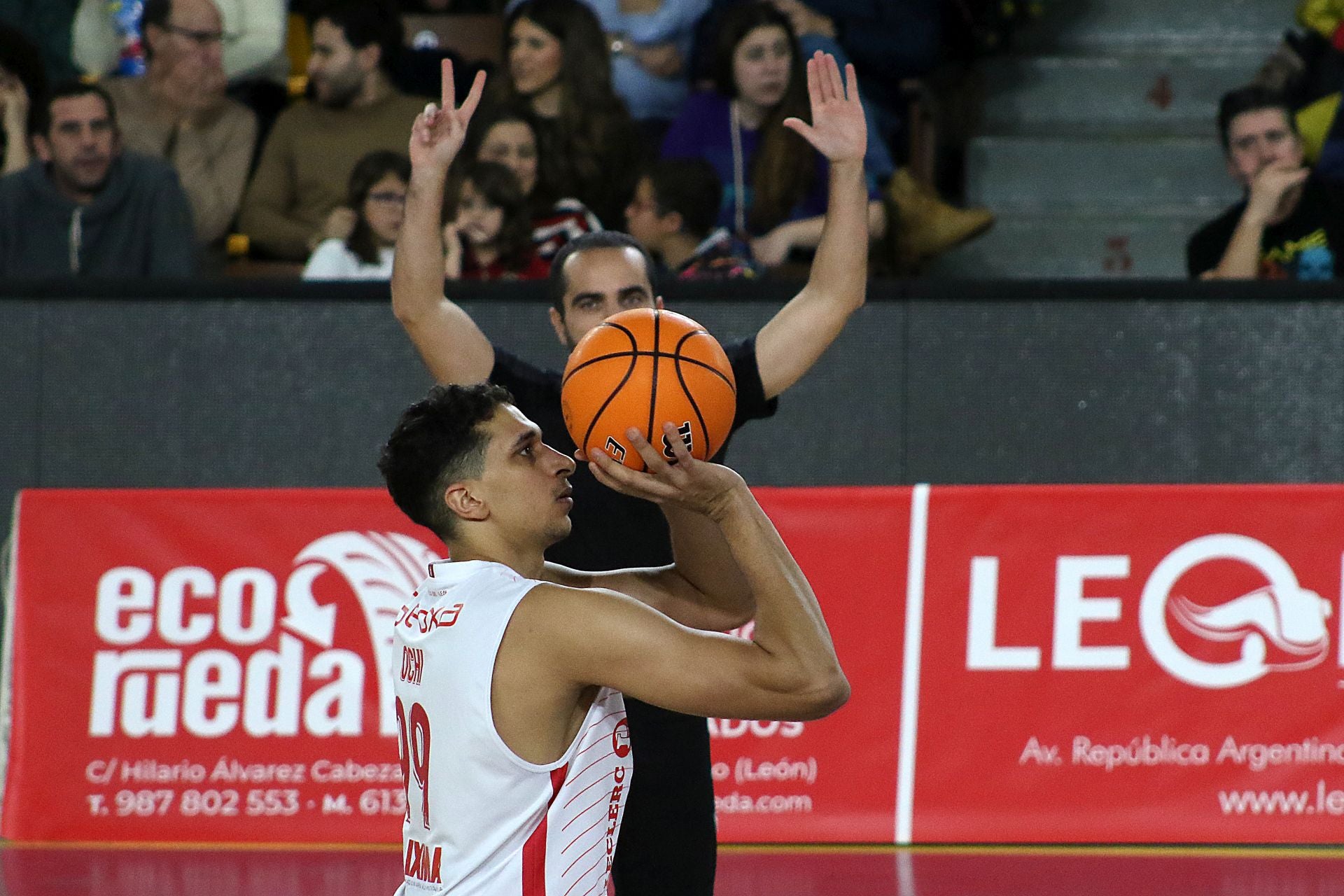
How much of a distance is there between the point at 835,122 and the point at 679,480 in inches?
57.0

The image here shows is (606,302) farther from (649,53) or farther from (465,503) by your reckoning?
(649,53)

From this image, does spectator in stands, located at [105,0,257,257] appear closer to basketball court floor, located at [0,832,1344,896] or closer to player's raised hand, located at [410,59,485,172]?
basketball court floor, located at [0,832,1344,896]

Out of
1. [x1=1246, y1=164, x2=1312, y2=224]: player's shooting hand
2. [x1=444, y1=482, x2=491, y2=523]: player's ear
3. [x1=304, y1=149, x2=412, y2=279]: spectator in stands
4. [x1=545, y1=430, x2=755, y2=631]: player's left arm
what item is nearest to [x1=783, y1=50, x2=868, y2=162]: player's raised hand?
[x1=545, y1=430, x2=755, y2=631]: player's left arm

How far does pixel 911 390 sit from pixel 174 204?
10.4 ft

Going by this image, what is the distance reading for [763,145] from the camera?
24.6 ft

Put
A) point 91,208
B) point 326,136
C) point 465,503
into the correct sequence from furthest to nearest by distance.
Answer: point 326,136, point 91,208, point 465,503

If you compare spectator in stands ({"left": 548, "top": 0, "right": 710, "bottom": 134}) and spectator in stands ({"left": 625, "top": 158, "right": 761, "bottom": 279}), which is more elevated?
spectator in stands ({"left": 548, "top": 0, "right": 710, "bottom": 134})

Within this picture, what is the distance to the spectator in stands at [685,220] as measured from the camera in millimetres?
7031

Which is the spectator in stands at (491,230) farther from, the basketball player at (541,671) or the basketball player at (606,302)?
the basketball player at (541,671)

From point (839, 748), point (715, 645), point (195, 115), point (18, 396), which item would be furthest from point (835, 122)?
point (195, 115)

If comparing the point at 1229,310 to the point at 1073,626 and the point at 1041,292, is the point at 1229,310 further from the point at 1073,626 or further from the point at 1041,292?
the point at 1073,626

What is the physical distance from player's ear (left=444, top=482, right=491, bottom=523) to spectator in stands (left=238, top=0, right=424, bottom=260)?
16.0 feet

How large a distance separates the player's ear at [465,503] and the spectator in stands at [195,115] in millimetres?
5181

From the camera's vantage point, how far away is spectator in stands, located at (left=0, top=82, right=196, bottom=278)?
7.28 metres
